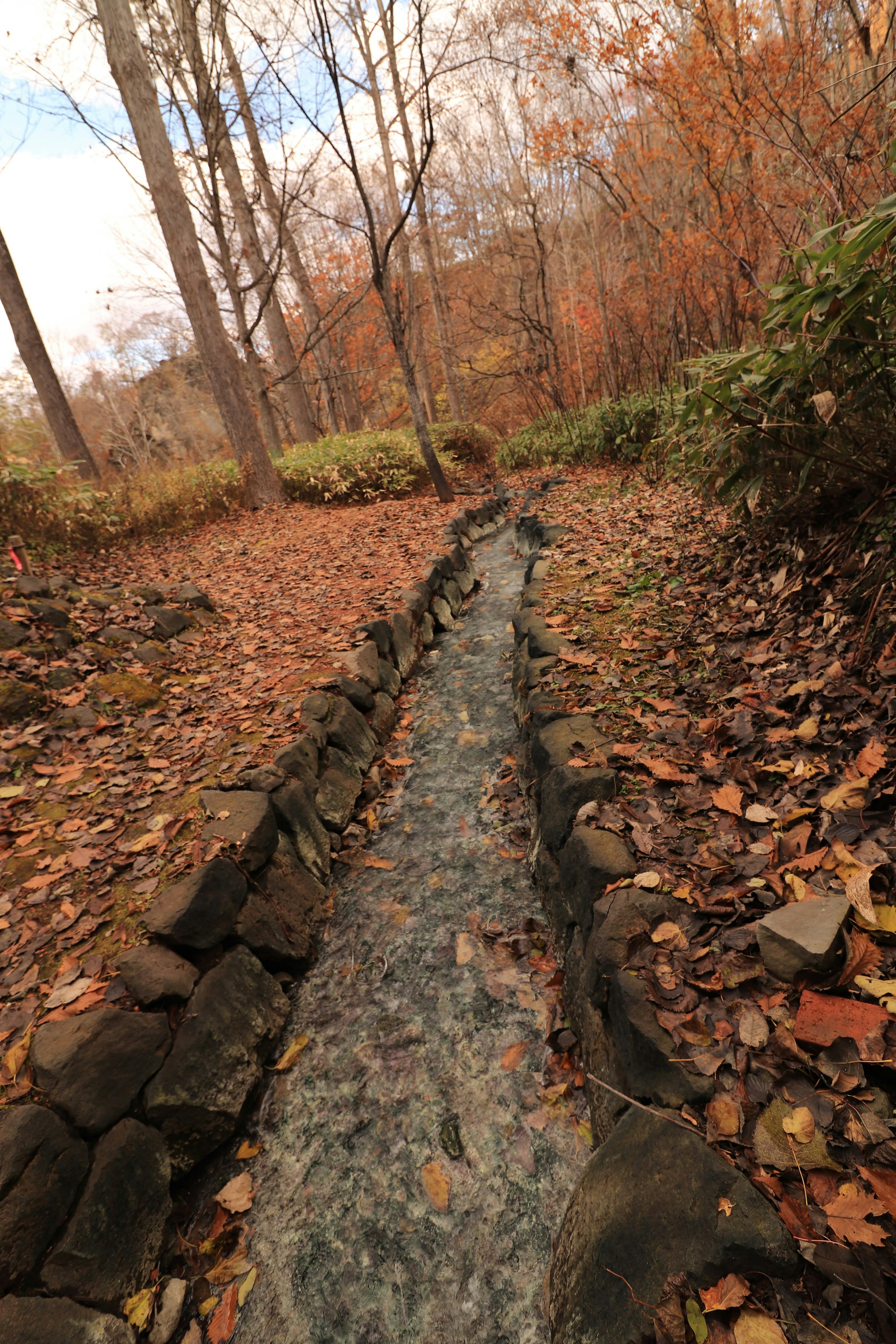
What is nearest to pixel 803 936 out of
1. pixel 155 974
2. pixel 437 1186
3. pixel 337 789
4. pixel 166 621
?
pixel 437 1186

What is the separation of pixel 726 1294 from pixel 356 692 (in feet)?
10.9

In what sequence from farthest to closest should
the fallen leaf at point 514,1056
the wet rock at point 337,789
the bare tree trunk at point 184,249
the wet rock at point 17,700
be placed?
the bare tree trunk at point 184,249 < the wet rock at point 17,700 < the wet rock at point 337,789 < the fallen leaf at point 514,1056

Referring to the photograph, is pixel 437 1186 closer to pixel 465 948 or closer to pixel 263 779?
pixel 465 948

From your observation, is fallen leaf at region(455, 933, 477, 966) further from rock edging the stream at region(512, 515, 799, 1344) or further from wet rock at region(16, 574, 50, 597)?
wet rock at region(16, 574, 50, 597)

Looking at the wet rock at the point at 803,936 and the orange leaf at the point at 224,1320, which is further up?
the wet rock at the point at 803,936

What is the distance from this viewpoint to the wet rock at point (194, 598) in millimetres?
5406

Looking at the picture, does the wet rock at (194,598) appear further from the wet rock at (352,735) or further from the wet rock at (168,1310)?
the wet rock at (168,1310)

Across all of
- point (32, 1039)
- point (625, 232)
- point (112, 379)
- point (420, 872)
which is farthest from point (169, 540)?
point (112, 379)

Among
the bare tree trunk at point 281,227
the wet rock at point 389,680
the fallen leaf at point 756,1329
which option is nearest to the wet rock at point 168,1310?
the fallen leaf at point 756,1329

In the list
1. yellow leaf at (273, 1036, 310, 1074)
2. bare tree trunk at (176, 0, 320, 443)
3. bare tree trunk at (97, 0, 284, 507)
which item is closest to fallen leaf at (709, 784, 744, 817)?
yellow leaf at (273, 1036, 310, 1074)

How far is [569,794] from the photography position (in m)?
2.46

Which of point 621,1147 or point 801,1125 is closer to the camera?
point 801,1125

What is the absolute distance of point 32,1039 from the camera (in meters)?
1.90

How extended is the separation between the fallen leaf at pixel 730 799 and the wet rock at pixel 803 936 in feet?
1.60
